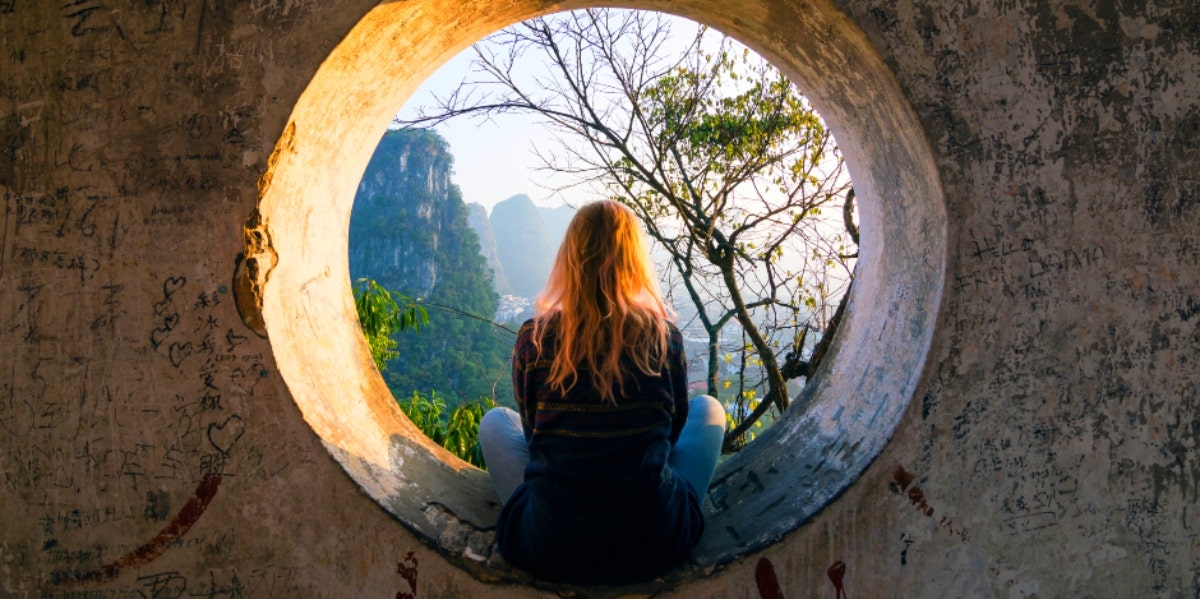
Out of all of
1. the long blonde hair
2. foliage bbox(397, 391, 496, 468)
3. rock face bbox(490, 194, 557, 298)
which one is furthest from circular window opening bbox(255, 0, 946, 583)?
rock face bbox(490, 194, 557, 298)

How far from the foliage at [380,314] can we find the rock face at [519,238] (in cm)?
2524

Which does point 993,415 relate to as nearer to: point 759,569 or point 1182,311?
point 1182,311

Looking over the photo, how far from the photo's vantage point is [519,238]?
37.0 m

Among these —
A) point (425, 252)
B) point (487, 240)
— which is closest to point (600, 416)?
point (425, 252)

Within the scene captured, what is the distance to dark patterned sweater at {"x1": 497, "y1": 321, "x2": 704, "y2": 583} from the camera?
2053 mm

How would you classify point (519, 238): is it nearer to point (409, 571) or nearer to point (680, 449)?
point (680, 449)

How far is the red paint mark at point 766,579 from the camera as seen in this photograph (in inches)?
91.7

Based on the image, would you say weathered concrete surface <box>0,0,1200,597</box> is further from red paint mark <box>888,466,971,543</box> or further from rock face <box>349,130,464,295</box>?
rock face <box>349,130,464,295</box>

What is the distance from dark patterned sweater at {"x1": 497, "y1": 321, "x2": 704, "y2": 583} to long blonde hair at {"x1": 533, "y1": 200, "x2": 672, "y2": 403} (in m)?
0.04

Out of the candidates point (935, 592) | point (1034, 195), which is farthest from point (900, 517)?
point (1034, 195)

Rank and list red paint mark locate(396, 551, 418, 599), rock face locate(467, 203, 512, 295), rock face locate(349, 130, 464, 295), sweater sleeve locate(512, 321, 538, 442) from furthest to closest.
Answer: rock face locate(467, 203, 512, 295) < rock face locate(349, 130, 464, 295) < red paint mark locate(396, 551, 418, 599) < sweater sleeve locate(512, 321, 538, 442)

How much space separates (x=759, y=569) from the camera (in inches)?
91.7

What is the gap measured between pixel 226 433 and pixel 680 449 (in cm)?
141

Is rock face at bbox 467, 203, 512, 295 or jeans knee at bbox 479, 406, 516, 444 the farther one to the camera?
rock face at bbox 467, 203, 512, 295
